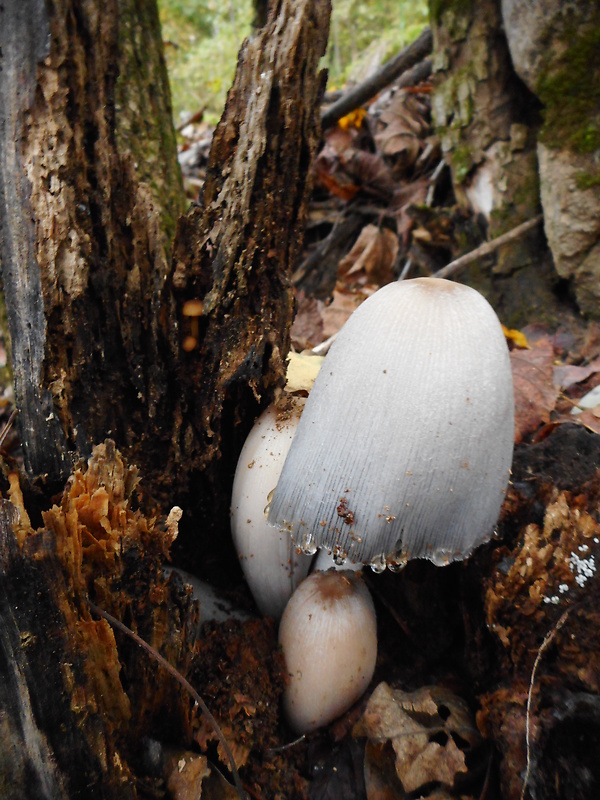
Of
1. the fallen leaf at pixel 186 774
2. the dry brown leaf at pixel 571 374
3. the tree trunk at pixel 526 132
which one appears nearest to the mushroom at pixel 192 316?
the fallen leaf at pixel 186 774

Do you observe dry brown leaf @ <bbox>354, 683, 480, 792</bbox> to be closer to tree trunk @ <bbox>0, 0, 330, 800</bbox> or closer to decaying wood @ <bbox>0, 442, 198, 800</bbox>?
tree trunk @ <bbox>0, 0, 330, 800</bbox>

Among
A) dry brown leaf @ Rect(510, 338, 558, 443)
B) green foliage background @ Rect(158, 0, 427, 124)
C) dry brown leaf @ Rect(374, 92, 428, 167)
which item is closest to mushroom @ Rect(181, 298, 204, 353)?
dry brown leaf @ Rect(510, 338, 558, 443)

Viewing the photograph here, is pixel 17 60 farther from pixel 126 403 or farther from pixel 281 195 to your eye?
pixel 126 403

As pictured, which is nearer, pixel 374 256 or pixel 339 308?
pixel 339 308

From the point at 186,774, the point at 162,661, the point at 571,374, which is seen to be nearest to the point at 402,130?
the point at 571,374

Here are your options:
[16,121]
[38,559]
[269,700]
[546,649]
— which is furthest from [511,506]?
[16,121]

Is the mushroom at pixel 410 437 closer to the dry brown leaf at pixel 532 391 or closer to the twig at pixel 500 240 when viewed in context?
the dry brown leaf at pixel 532 391

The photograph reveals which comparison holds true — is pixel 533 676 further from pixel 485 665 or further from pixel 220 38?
pixel 220 38
